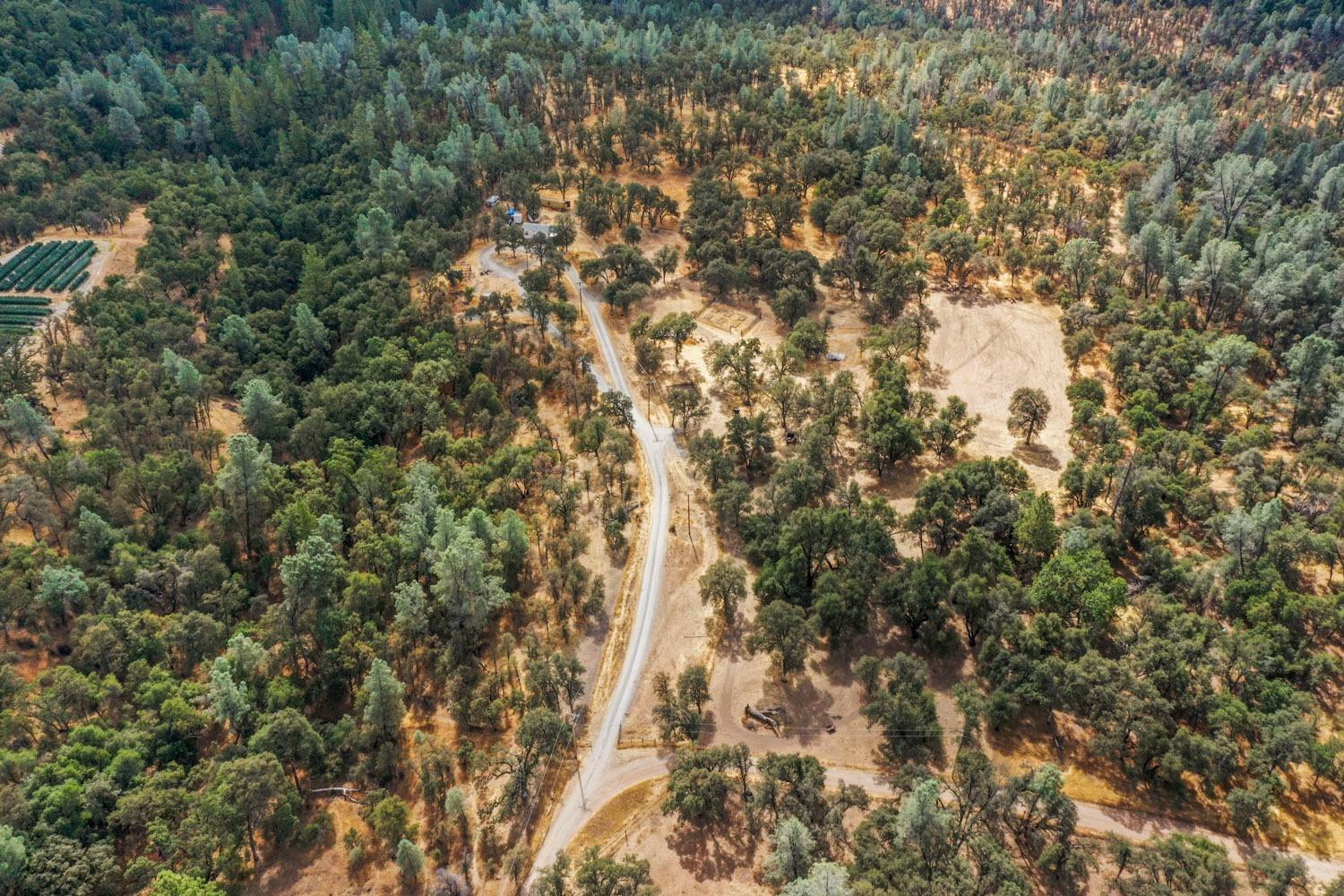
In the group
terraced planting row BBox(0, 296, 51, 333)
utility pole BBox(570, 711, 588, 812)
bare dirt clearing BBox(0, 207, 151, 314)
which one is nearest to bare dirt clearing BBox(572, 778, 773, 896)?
utility pole BBox(570, 711, 588, 812)

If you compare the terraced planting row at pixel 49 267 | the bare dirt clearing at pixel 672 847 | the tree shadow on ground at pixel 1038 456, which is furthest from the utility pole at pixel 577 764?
the terraced planting row at pixel 49 267

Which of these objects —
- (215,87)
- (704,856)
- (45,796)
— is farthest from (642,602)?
(215,87)

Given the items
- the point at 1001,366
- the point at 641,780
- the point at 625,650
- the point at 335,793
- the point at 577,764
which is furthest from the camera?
the point at 1001,366

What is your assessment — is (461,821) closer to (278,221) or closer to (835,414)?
(835,414)

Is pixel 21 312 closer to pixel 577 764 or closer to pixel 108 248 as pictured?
pixel 108 248

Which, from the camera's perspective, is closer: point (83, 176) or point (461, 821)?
point (461, 821)

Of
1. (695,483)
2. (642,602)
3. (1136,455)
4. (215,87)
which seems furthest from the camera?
(215,87)

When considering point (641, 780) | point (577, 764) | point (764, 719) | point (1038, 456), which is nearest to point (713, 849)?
point (641, 780)
